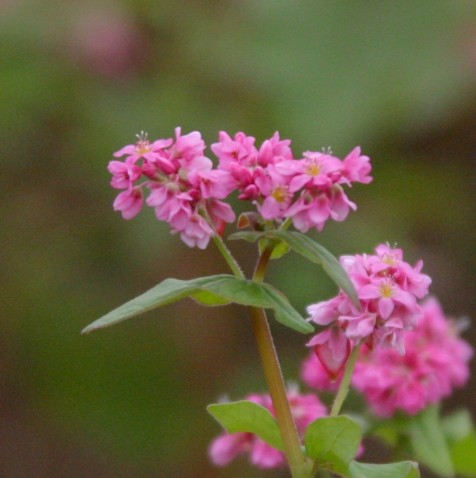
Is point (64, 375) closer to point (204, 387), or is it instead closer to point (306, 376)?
point (204, 387)

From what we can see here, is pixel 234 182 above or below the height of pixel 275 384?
above

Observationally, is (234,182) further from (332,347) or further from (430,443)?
(430,443)

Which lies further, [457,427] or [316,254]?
[457,427]

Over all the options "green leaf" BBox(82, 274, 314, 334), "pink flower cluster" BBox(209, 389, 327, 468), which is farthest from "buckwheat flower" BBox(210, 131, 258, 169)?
"pink flower cluster" BBox(209, 389, 327, 468)

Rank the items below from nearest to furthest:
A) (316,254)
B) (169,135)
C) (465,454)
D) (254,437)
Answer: (316,254) < (254,437) < (465,454) < (169,135)

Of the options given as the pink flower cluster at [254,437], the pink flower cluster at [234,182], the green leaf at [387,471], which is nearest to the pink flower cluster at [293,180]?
the pink flower cluster at [234,182]

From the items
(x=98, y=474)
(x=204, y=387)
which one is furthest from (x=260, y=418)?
(x=98, y=474)

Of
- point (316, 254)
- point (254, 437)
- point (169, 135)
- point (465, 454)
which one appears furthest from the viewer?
point (169, 135)

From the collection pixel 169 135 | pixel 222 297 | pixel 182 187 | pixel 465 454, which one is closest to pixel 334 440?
pixel 222 297

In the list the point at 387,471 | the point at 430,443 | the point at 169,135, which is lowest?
the point at 387,471
